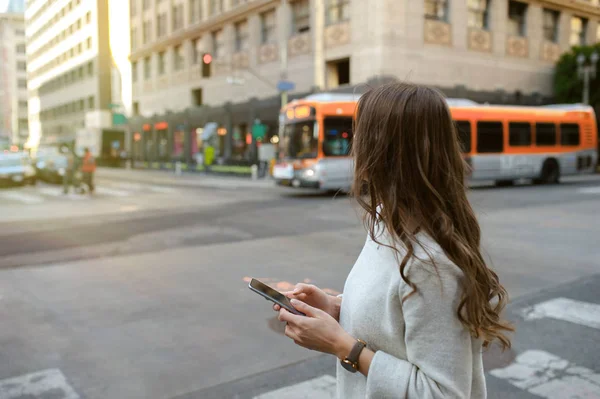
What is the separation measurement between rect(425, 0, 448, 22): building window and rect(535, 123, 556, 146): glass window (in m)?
10.2

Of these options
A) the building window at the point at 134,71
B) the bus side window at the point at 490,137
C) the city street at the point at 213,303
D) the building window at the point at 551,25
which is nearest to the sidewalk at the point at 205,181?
the bus side window at the point at 490,137

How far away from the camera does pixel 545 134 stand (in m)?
23.3

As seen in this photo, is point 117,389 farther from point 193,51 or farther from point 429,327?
point 193,51

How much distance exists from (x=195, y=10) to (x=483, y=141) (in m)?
31.0

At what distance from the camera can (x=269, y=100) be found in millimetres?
34562

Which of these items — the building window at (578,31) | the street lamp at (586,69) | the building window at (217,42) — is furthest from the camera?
the building window at (217,42)

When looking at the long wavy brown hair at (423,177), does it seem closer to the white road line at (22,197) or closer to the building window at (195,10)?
the white road line at (22,197)

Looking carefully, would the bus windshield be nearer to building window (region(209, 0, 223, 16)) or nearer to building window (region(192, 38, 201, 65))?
building window (region(209, 0, 223, 16))

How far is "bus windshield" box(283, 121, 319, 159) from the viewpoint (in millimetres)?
18766

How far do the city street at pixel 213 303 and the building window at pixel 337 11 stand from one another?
66.4 feet

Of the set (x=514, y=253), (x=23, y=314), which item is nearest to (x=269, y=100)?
(x=514, y=253)

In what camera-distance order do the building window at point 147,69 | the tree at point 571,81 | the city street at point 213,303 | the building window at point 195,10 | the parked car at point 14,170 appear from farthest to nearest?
1. the building window at point 147,69
2. the building window at point 195,10
3. the tree at point 571,81
4. the parked car at point 14,170
5. the city street at point 213,303

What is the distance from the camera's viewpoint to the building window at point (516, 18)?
33.7 m

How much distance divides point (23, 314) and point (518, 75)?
34.1m
